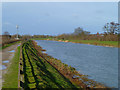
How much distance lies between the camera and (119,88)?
11516mm

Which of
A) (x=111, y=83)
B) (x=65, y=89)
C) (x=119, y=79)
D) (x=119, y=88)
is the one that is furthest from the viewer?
(x=119, y=79)

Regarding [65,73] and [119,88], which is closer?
[119,88]

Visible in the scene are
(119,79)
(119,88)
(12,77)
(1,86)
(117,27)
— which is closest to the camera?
(1,86)

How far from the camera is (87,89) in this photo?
10539mm

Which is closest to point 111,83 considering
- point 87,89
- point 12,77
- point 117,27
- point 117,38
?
point 87,89

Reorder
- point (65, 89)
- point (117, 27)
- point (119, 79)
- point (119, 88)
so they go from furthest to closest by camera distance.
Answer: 1. point (117, 27)
2. point (119, 79)
3. point (119, 88)
4. point (65, 89)

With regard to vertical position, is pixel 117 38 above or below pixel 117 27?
below

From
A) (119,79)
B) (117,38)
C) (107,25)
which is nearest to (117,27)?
(107,25)

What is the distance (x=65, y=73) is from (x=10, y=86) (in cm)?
707

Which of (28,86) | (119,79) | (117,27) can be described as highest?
(117,27)

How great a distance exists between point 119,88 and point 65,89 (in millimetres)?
4989

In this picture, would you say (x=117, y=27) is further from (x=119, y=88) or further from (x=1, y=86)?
(x=1, y=86)

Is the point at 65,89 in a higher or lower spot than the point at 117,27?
lower

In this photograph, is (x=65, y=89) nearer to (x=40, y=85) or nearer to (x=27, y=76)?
(x=40, y=85)
